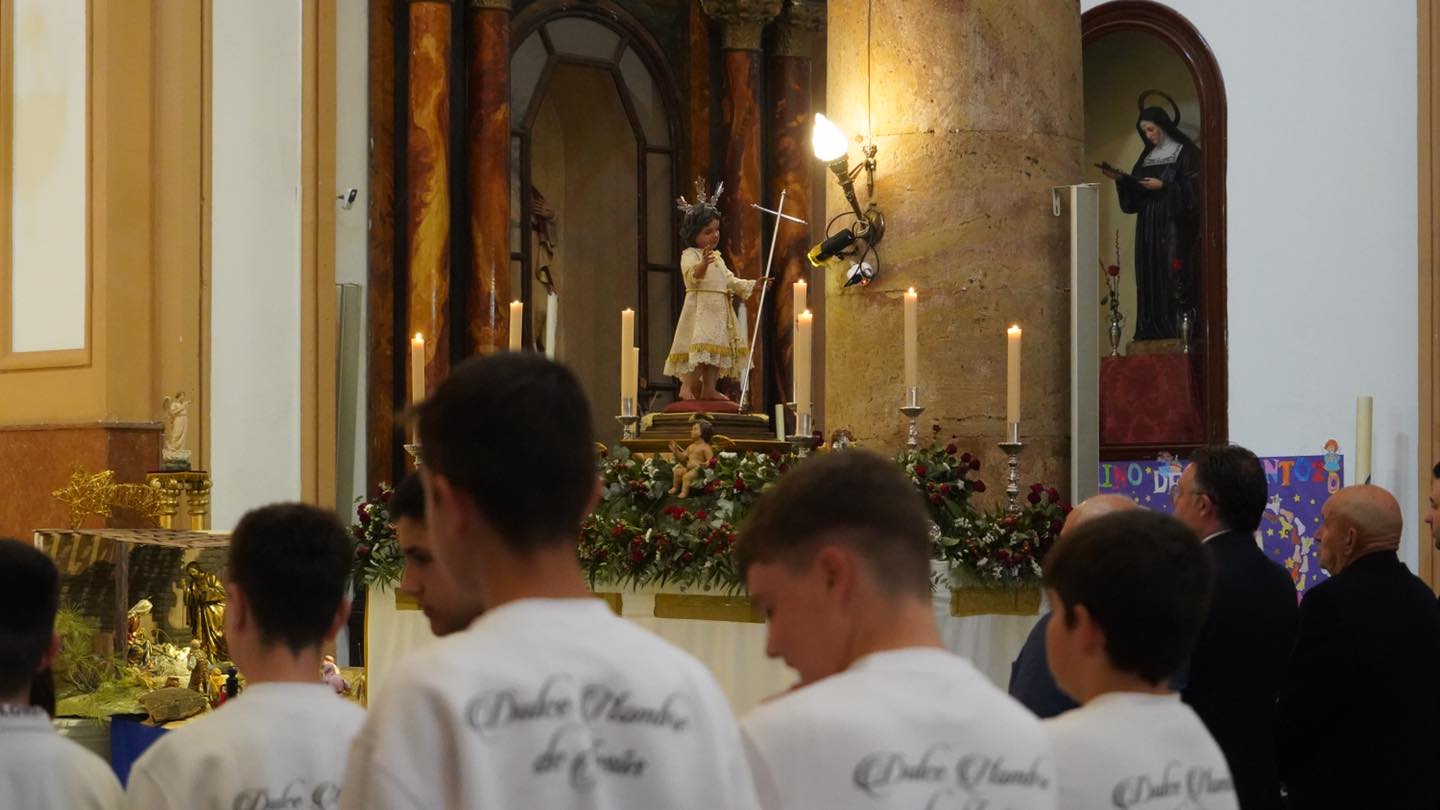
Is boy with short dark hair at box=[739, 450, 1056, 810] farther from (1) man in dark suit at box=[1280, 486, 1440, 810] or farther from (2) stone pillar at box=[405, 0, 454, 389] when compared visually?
(2) stone pillar at box=[405, 0, 454, 389]

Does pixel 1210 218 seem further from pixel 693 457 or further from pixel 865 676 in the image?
pixel 865 676

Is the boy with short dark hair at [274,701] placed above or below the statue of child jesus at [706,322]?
below

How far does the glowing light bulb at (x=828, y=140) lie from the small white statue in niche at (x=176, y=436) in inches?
131

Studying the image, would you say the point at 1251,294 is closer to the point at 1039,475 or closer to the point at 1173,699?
the point at 1039,475

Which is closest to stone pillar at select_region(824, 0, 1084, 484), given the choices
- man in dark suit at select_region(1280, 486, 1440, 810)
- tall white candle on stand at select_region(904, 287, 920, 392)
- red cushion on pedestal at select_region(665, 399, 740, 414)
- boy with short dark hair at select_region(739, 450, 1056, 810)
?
red cushion on pedestal at select_region(665, 399, 740, 414)

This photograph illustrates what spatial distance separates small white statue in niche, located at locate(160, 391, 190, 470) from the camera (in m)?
8.75

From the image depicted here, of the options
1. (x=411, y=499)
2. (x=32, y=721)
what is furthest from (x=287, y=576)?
(x=32, y=721)

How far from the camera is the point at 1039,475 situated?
7527mm

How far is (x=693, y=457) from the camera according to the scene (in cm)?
668

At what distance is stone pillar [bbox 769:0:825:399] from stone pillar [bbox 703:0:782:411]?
187mm

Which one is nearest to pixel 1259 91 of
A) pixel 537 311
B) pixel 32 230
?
pixel 537 311

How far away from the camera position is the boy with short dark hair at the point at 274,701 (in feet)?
8.87

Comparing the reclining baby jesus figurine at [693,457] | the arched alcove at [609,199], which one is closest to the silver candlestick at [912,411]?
the reclining baby jesus figurine at [693,457]

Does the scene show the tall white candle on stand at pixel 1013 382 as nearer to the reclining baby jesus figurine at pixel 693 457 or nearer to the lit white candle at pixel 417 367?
the reclining baby jesus figurine at pixel 693 457
